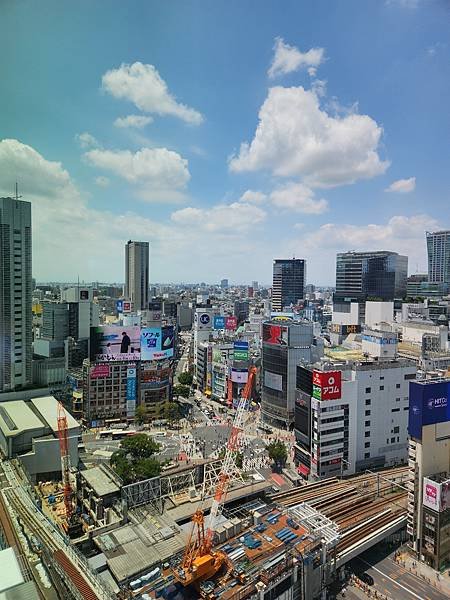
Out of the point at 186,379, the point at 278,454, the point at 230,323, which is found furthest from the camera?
the point at 230,323

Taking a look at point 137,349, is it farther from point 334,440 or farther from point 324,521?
point 324,521

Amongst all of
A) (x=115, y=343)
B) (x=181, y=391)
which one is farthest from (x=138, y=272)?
(x=115, y=343)

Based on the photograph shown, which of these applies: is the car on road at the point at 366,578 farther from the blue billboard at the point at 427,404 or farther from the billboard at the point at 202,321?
the billboard at the point at 202,321

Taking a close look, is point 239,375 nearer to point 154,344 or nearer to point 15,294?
point 154,344

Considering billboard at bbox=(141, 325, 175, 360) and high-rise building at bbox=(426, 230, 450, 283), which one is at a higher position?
high-rise building at bbox=(426, 230, 450, 283)

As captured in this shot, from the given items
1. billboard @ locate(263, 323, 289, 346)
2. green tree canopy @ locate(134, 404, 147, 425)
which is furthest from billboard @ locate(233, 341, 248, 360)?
green tree canopy @ locate(134, 404, 147, 425)

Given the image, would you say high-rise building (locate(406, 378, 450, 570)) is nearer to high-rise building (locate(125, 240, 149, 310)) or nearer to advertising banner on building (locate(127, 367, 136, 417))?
advertising banner on building (locate(127, 367, 136, 417))

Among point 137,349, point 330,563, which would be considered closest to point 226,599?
point 330,563
